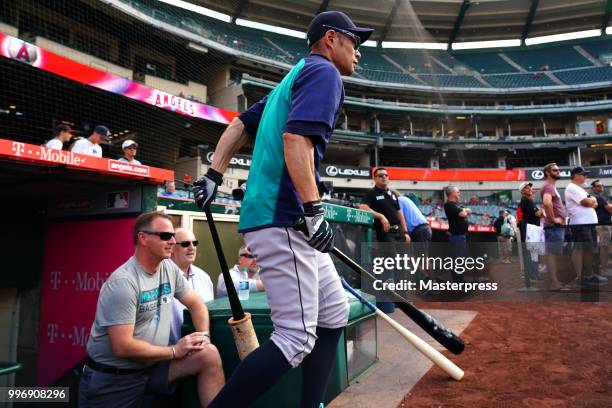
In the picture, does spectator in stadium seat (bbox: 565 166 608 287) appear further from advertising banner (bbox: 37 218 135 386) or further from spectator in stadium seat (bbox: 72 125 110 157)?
spectator in stadium seat (bbox: 72 125 110 157)

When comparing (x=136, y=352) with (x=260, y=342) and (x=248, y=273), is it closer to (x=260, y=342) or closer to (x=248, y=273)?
(x=260, y=342)

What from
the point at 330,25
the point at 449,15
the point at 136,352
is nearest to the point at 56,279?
the point at 136,352

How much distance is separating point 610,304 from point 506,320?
1.67m

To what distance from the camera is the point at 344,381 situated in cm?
247

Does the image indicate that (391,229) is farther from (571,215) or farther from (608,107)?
(608,107)

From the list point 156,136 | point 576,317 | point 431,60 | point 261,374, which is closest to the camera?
point 261,374

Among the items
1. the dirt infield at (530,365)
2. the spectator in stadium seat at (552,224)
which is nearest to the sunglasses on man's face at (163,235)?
the dirt infield at (530,365)

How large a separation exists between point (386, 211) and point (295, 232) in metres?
4.10

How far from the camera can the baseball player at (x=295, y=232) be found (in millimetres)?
1386

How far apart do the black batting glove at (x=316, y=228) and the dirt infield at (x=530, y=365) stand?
4.42ft

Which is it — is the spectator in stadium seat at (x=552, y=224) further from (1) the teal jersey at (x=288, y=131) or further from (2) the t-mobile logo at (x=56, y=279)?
(2) the t-mobile logo at (x=56, y=279)

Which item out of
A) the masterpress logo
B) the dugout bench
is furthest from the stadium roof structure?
the dugout bench

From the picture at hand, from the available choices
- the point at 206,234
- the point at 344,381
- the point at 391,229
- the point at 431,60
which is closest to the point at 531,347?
the point at 344,381

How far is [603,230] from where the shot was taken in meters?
6.23
